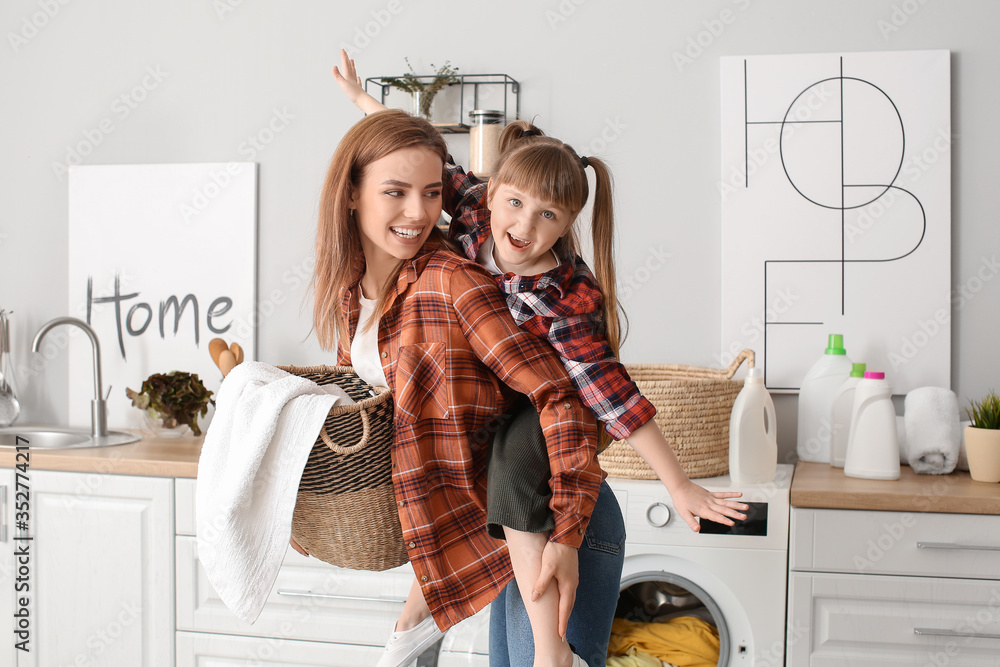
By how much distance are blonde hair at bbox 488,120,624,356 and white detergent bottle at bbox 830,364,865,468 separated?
3.42 feet

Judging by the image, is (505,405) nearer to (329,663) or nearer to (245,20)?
(329,663)

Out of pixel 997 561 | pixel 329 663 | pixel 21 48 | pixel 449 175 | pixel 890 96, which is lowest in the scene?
pixel 329 663

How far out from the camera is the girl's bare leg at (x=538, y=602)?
959mm

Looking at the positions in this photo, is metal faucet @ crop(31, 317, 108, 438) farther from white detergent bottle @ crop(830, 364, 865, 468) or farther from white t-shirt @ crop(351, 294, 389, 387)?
white detergent bottle @ crop(830, 364, 865, 468)

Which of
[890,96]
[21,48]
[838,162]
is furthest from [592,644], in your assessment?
[21,48]

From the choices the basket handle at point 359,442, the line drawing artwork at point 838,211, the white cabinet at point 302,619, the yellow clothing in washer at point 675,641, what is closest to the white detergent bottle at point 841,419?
the line drawing artwork at point 838,211

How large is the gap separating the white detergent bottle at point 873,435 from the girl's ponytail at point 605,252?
95 cm

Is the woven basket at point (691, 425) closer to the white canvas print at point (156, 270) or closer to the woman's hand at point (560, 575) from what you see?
the woman's hand at point (560, 575)

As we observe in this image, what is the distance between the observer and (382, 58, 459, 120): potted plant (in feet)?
7.10

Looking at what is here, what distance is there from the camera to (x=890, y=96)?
2.02 meters

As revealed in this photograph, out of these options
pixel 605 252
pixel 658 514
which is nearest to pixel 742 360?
pixel 658 514

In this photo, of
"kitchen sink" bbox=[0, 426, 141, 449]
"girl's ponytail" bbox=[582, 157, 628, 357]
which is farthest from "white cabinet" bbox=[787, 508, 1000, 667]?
"kitchen sink" bbox=[0, 426, 141, 449]

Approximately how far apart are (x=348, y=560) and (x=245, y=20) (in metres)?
1.89

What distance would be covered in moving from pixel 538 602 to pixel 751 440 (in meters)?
0.95
